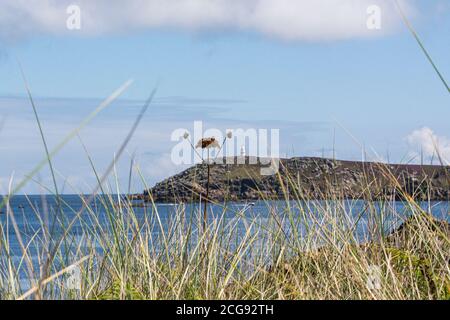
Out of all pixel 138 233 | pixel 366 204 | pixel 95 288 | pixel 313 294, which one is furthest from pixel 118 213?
pixel 366 204

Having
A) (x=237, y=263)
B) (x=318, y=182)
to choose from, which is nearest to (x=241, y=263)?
(x=237, y=263)

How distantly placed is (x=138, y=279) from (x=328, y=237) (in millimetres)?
959

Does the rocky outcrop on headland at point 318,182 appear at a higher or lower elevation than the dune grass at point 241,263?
higher

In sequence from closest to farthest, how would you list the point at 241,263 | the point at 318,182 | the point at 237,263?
the point at 237,263
the point at 241,263
the point at 318,182

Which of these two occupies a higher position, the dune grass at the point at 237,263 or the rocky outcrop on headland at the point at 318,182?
the rocky outcrop on headland at the point at 318,182

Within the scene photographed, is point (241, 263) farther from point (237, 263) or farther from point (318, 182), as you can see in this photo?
point (318, 182)

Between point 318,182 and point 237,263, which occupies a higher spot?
point 318,182

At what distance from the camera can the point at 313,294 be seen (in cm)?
346

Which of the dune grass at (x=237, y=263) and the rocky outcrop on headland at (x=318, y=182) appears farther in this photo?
the rocky outcrop on headland at (x=318, y=182)

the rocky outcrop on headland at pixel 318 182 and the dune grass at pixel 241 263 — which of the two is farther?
the rocky outcrop on headland at pixel 318 182

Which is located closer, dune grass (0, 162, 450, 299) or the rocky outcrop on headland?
dune grass (0, 162, 450, 299)
